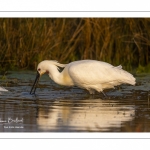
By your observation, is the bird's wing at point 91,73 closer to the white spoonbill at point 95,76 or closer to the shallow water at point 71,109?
the white spoonbill at point 95,76

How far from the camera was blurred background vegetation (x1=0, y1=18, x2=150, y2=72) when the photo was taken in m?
16.2

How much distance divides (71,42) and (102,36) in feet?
3.44

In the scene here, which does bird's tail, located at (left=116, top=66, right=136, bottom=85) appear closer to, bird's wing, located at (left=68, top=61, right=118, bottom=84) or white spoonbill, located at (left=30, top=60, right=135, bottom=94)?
white spoonbill, located at (left=30, top=60, right=135, bottom=94)

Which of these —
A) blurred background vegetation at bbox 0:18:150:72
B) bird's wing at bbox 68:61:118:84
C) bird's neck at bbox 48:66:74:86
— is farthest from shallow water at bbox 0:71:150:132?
blurred background vegetation at bbox 0:18:150:72

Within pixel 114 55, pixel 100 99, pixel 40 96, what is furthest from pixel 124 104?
pixel 114 55

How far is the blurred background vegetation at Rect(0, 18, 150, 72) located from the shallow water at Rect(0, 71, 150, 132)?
1.54 m

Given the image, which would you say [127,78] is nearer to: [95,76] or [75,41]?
[95,76]

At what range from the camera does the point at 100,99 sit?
1255cm

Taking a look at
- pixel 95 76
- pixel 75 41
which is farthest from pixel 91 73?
pixel 75 41

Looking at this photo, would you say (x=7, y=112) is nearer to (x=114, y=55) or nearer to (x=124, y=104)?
(x=124, y=104)

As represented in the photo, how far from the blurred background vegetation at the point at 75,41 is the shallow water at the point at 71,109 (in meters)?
1.54

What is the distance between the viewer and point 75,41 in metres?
17.1

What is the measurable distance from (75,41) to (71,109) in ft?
21.1

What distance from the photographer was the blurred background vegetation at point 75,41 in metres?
16.2
